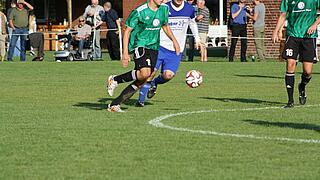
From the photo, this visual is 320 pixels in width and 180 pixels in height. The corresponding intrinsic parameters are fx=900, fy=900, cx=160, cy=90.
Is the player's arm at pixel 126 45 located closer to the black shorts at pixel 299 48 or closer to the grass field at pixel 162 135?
the grass field at pixel 162 135

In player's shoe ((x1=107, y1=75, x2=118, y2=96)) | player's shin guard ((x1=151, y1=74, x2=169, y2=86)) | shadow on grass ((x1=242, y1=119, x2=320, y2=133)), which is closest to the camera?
shadow on grass ((x1=242, y1=119, x2=320, y2=133))

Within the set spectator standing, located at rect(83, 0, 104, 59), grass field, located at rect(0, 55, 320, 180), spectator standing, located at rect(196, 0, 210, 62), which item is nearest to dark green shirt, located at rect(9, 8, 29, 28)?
spectator standing, located at rect(83, 0, 104, 59)

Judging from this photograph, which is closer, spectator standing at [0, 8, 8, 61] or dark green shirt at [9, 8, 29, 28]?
dark green shirt at [9, 8, 29, 28]

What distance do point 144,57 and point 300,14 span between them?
2.58 meters

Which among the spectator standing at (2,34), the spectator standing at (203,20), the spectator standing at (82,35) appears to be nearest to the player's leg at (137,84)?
the spectator standing at (203,20)

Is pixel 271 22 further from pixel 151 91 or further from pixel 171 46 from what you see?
pixel 171 46

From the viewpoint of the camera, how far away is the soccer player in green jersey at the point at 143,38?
12.6 m

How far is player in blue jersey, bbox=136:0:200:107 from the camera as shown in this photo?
Answer: 1424cm

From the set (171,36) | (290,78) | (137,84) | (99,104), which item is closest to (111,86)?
(137,84)

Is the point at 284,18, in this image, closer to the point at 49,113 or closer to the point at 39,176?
the point at 49,113

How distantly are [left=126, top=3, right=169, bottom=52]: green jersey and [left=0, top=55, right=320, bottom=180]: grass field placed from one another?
1.02m

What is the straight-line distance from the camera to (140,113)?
42.5 ft

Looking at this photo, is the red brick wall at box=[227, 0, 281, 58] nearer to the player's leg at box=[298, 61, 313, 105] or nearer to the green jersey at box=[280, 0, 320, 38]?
the player's leg at box=[298, 61, 313, 105]

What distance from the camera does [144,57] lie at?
504 inches
